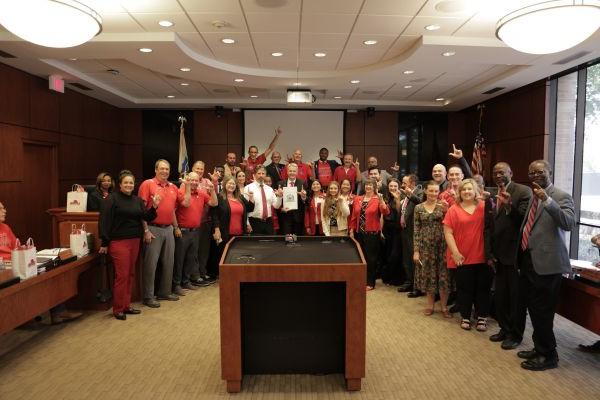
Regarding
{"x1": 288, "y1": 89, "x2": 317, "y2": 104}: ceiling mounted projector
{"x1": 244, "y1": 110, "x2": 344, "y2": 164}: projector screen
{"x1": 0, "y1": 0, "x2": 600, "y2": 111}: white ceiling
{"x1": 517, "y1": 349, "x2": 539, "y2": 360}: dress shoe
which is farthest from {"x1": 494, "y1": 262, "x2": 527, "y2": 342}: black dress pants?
{"x1": 244, "y1": 110, "x2": 344, "y2": 164}: projector screen

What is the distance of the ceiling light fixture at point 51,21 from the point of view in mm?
3068

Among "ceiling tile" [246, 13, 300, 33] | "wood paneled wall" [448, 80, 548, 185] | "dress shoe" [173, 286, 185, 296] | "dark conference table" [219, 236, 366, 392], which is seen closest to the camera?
"dark conference table" [219, 236, 366, 392]

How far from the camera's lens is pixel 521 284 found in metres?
3.73

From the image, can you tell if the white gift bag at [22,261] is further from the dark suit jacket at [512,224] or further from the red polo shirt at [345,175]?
the red polo shirt at [345,175]

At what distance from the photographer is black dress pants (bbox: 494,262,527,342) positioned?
151 inches

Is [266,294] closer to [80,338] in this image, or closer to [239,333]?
[239,333]

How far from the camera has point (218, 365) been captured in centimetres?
352

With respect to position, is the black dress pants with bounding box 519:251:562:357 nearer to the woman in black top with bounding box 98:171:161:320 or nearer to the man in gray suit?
the man in gray suit

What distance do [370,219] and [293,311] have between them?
8.83 ft

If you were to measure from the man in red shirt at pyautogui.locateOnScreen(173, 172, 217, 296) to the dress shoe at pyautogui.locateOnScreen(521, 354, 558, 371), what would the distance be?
3.90 metres

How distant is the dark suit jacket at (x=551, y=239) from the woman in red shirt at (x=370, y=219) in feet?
7.56

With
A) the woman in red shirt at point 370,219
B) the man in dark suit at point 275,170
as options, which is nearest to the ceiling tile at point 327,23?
the woman in red shirt at point 370,219

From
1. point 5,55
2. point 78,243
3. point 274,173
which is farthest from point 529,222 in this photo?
point 5,55

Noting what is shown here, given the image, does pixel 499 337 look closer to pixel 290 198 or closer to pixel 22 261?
pixel 290 198
